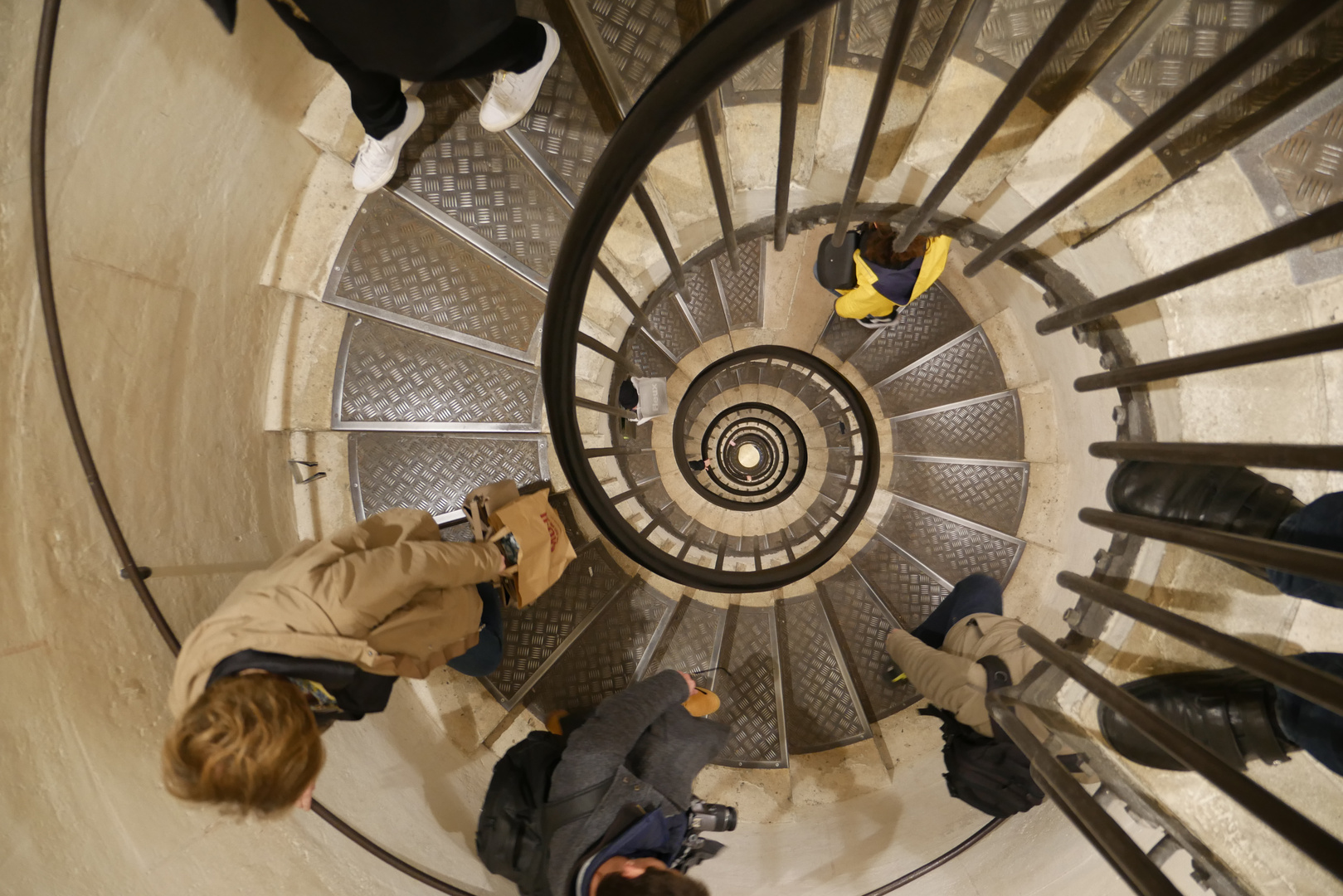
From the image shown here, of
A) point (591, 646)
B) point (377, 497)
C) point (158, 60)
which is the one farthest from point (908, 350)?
A: point (158, 60)

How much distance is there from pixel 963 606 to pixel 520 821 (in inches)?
102

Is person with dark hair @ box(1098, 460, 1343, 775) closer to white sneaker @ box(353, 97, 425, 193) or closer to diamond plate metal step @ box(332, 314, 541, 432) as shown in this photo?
diamond plate metal step @ box(332, 314, 541, 432)

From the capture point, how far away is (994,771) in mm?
2840

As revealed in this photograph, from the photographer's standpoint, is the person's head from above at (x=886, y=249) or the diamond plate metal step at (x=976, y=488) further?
the diamond plate metal step at (x=976, y=488)

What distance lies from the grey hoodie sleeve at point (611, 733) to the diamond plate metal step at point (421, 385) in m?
1.63

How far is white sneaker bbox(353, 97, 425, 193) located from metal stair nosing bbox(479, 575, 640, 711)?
2.68 m

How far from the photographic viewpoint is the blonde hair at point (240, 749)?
177 centimetres

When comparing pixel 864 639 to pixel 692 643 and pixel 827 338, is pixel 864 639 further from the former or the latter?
pixel 827 338

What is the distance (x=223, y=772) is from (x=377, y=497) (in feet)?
6.23

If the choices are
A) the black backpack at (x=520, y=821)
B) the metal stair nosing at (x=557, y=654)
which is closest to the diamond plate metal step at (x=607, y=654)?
the metal stair nosing at (x=557, y=654)

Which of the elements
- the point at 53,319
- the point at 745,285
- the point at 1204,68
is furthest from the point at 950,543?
the point at 53,319

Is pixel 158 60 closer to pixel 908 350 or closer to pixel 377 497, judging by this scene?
pixel 377 497

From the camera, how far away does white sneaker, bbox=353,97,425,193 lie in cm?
278

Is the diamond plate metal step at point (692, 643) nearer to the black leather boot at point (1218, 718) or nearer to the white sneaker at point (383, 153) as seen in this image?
the black leather boot at point (1218, 718)
